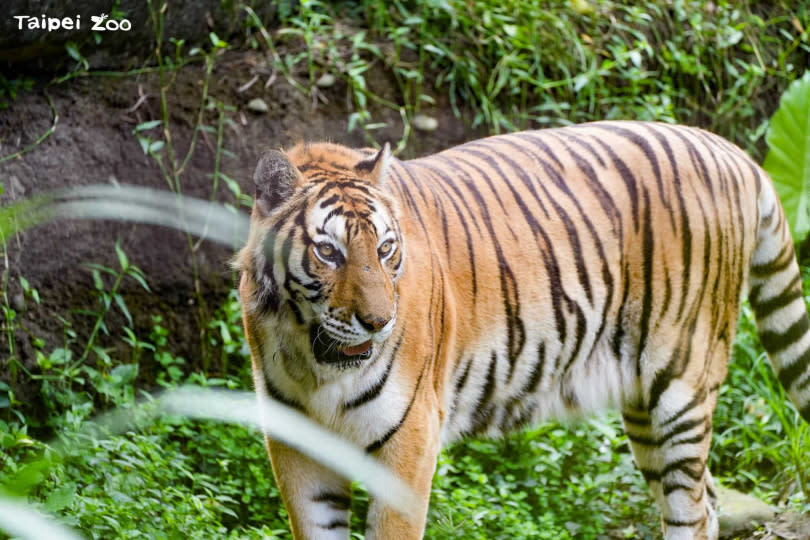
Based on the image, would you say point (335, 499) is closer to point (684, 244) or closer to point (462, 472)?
point (684, 244)

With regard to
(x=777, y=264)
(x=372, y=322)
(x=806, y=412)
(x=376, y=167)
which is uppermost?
(x=376, y=167)

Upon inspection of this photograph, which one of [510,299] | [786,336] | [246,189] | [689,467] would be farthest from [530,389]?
[246,189]

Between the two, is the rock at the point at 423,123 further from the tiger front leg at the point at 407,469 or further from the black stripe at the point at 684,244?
the tiger front leg at the point at 407,469

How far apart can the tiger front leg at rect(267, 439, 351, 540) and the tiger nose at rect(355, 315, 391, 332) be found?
0.59 meters

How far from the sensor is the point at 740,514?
4.21 metres

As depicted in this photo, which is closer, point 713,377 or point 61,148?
point 713,377

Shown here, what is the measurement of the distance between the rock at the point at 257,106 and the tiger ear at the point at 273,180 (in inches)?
94.4

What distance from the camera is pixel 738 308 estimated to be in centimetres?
372

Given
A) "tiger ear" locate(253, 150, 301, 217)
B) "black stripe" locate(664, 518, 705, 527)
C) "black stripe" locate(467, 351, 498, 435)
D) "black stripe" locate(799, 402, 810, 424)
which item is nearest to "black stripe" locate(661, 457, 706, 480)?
"black stripe" locate(664, 518, 705, 527)

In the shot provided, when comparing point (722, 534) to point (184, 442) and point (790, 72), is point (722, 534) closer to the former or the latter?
point (184, 442)

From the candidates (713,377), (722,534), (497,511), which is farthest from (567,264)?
(722,534)

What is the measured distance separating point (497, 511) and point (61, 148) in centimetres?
258

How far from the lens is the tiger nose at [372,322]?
255 centimetres

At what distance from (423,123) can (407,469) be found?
9.54 ft
